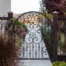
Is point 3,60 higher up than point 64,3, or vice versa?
point 64,3

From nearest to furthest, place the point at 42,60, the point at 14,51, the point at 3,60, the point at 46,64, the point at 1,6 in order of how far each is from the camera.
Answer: the point at 3,60 → the point at 14,51 → the point at 46,64 → the point at 42,60 → the point at 1,6

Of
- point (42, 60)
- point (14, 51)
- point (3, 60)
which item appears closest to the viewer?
point (3, 60)

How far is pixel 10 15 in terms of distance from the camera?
399cm

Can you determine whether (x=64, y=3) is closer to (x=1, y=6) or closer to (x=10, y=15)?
(x=10, y=15)

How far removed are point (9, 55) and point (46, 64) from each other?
165cm

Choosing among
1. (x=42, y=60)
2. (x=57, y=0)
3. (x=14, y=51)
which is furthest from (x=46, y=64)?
(x=57, y=0)

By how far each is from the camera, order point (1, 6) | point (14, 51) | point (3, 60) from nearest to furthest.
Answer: point (3, 60) → point (14, 51) → point (1, 6)

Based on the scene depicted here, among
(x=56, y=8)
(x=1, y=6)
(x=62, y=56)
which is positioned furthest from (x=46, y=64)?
(x=1, y=6)

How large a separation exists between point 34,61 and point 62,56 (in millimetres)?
929

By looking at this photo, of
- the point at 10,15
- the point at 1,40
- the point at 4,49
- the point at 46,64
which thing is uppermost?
the point at 10,15

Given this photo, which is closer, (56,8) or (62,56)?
(62,56)

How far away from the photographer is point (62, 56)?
4043 mm

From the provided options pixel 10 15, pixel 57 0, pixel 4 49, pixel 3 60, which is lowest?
pixel 3 60

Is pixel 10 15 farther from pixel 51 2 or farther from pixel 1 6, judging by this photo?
pixel 1 6
